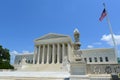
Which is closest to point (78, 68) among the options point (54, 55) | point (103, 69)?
point (103, 69)

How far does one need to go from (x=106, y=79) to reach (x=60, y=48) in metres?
50.8

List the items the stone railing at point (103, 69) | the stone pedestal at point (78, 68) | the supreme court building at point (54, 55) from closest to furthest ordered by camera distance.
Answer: the stone pedestal at point (78, 68)
the stone railing at point (103, 69)
the supreme court building at point (54, 55)

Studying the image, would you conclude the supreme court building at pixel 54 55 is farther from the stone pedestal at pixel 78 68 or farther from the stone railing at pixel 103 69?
the stone pedestal at pixel 78 68

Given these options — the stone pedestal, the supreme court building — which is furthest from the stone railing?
the supreme court building

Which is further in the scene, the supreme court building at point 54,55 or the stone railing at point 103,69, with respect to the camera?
the supreme court building at point 54,55

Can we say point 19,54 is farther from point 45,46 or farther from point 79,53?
point 79,53

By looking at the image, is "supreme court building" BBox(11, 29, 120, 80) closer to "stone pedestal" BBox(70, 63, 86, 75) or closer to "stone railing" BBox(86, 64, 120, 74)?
"stone railing" BBox(86, 64, 120, 74)

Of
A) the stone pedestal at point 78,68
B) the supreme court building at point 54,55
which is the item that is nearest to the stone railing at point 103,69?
the stone pedestal at point 78,68

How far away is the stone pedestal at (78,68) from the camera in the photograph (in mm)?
9530

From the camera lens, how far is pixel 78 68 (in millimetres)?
9578

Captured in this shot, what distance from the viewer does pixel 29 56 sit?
80062mm

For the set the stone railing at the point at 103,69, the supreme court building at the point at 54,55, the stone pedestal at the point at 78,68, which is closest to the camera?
the stone pedestal at the point at 78,68

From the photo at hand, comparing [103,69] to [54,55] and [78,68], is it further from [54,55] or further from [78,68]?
[54,55]

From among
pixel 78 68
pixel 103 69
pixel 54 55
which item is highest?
pixel 54 55
